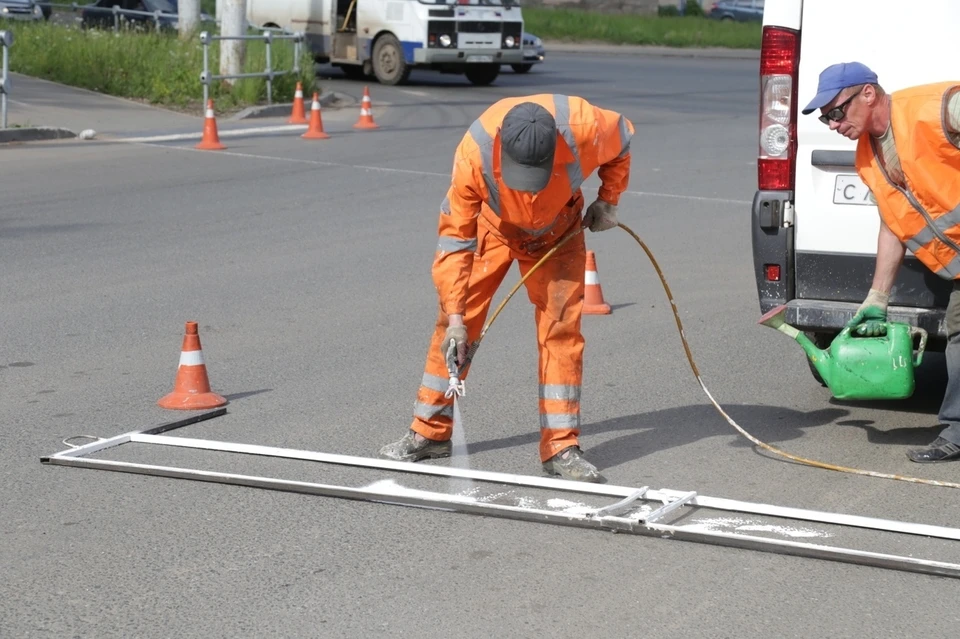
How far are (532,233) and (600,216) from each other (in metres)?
0.31

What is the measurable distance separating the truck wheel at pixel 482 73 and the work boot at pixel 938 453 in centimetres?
2034

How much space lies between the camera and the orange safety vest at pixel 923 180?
18.0ft

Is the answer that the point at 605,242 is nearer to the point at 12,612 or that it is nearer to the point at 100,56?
the point at 12,612

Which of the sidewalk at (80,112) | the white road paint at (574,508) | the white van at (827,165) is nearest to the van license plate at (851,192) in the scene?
the white van at (827,165)

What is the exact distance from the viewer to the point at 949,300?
233 inches

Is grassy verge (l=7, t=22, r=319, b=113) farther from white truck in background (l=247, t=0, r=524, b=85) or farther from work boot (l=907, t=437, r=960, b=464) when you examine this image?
work boot (l=907, t=437, r=960, b=464)

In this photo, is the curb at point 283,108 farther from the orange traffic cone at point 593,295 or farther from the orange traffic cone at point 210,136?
the orange traffic cone at point 593,295

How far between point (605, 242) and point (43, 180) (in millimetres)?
5426

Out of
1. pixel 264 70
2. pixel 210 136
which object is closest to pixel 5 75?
pixel 210 136

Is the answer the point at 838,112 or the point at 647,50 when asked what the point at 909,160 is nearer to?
the point at 838,112

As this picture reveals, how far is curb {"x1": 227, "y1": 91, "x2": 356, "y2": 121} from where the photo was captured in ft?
64.1

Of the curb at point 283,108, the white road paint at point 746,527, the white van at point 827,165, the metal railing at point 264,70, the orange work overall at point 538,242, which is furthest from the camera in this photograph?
the curb at point 283,108

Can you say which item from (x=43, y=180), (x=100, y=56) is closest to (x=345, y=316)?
(x=43, y=180)

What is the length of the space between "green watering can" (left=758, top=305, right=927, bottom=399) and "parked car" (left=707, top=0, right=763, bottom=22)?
50.3 metres
